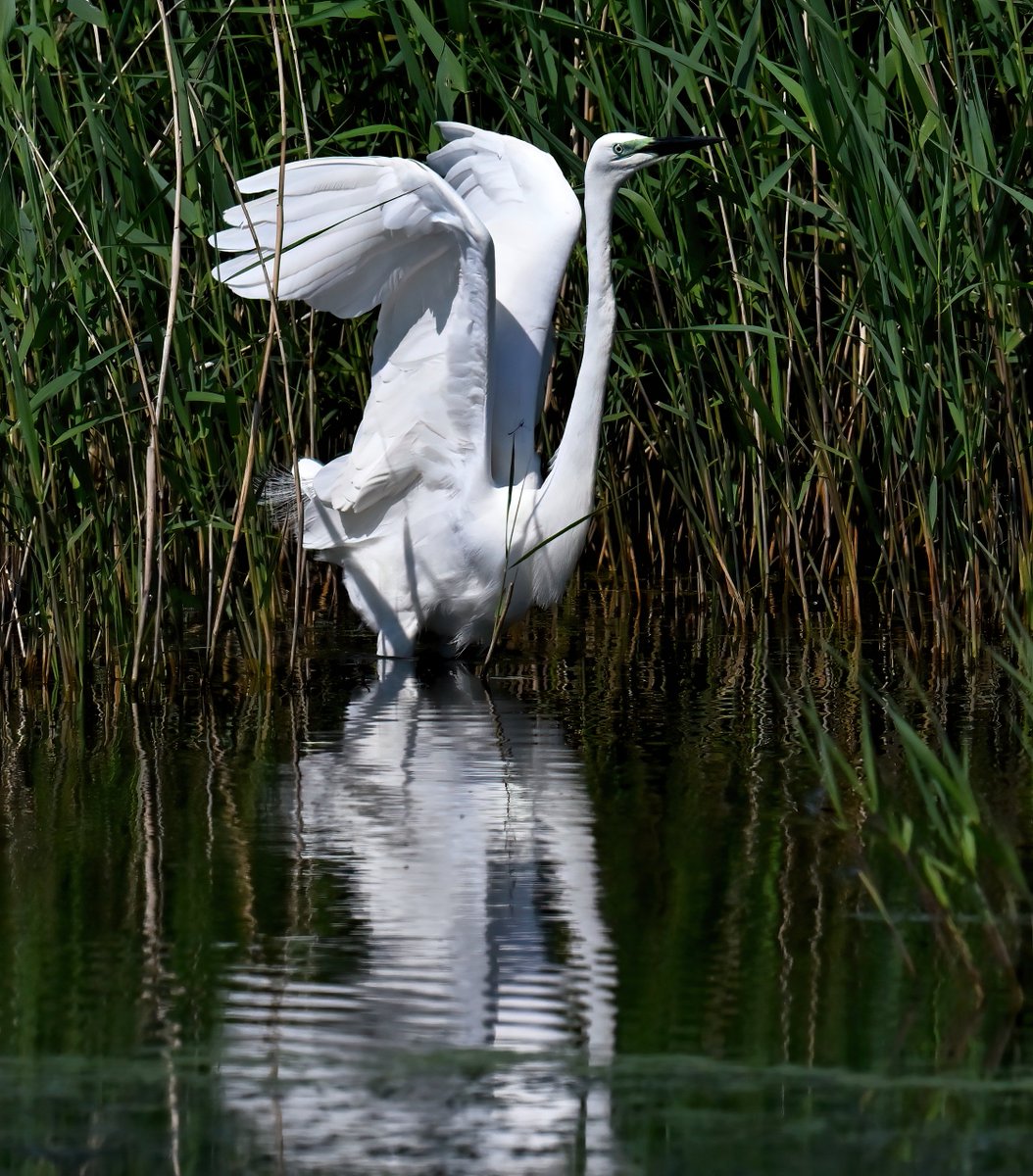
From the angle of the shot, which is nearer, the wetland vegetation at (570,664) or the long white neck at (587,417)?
the wetland vegetation at (570,664)

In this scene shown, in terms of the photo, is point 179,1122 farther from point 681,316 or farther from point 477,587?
point 681,316

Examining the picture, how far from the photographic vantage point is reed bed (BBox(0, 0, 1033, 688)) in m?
4.27

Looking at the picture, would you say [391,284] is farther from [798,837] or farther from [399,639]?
[798,837]

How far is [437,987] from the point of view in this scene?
249 cm

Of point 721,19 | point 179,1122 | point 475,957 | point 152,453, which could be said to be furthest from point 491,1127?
point 721,19

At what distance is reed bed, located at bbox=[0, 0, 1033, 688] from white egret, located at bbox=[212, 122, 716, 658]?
16 centimetres

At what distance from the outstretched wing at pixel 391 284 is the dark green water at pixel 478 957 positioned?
93cm

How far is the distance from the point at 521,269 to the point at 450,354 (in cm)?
58

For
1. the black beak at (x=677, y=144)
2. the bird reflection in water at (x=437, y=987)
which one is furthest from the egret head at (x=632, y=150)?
the bird reflection in water at (x=437, y=987)

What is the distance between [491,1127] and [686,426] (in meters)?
3.38

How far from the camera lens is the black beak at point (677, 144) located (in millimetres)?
4461

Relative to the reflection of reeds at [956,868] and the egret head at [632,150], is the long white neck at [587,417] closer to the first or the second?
the egret head at [632,150]

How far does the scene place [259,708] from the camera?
4.40 meters

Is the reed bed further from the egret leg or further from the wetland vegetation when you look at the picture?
the egret leg
